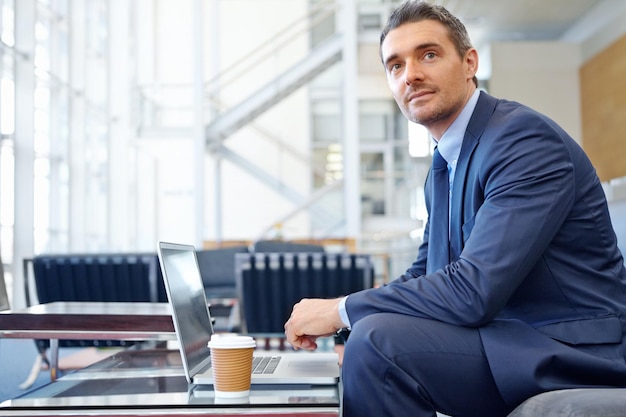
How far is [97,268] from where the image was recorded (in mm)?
3945

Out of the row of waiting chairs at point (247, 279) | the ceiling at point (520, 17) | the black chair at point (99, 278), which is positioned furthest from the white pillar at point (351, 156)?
the black chair at point (99, 278)

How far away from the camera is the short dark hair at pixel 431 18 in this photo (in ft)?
5.02

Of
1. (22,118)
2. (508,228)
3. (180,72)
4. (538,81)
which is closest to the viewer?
(508,228)

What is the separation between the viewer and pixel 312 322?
1.34 metres

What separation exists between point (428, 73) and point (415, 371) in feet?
2.18

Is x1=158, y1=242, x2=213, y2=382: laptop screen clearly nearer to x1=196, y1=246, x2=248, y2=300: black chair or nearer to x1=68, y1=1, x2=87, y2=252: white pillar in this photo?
x1=196, y1=246, x2=248, y2=300: black chair

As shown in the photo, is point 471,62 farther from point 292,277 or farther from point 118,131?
point 118,131

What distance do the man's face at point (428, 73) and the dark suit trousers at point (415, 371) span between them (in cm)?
50

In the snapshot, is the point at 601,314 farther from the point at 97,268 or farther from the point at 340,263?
the point at 97,268

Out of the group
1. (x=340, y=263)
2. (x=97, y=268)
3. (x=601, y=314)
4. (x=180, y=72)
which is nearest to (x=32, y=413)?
(x=601, y=314)

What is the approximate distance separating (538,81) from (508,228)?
10.3 meters

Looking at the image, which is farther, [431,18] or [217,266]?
[217,266]

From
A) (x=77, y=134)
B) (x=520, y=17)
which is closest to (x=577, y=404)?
(x=77, y=134)

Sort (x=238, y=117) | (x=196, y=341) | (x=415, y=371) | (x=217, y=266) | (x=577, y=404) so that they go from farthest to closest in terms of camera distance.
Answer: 1. (x=238, y=117)
2. (x=217, y=266)
3. (x=196, y=341)
4. (x=415, y=371)
5. (x=577, y=404)
